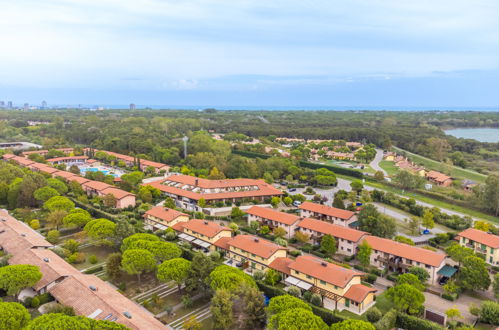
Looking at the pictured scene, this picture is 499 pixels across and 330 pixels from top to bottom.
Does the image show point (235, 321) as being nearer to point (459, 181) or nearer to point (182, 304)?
point (182, 304)

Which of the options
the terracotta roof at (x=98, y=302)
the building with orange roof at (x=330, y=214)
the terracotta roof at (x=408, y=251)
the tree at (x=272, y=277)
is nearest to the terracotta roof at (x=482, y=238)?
the terracotta roof at (x=408, y=251)

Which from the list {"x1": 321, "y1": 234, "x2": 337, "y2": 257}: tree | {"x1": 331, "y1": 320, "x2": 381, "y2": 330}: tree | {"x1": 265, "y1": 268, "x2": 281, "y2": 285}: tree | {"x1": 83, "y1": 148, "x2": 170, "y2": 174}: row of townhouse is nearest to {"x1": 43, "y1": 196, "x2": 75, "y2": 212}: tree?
{"x1": 265, "y1": 268, "x2": 281, "y2": 285}: tree

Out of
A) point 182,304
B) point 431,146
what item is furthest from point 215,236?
point 431,146

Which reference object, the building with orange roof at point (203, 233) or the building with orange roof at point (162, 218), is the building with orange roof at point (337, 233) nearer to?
the building with orange roof at point (203, 233)

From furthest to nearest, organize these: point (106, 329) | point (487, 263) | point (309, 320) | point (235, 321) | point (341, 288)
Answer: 1. point (487, 263)
2. point (341, 288)
3. point (235, 321)
4. point (309, 320)
5. point (106, 329)

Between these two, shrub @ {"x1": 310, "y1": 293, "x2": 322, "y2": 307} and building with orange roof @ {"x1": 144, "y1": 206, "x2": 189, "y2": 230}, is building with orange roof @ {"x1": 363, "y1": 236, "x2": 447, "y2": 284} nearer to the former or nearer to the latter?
shrub @ {"x1": 310, "y1": 293, "x2": 322, "y2": 307}
